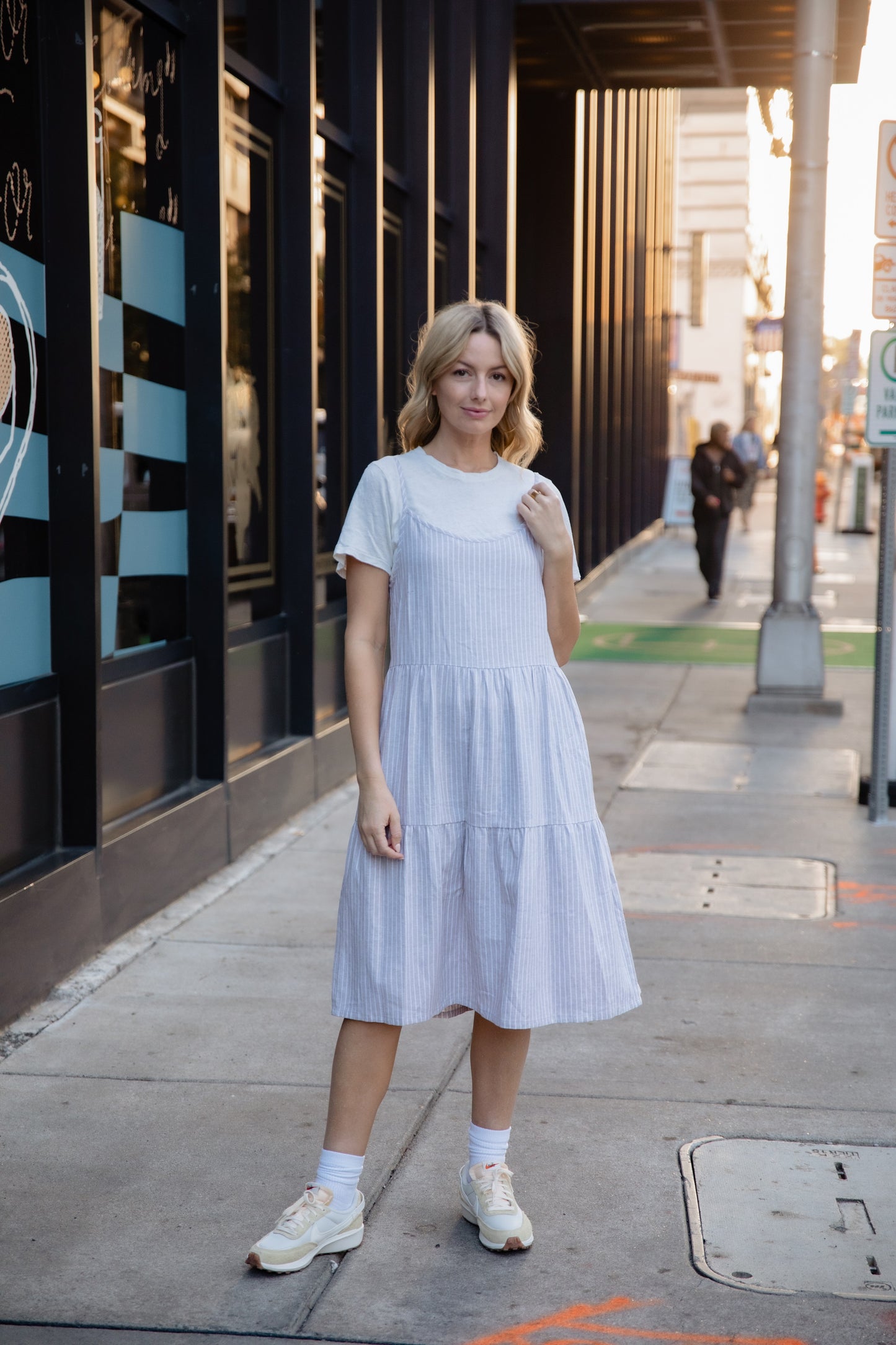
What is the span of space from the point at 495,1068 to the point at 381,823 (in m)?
0.66

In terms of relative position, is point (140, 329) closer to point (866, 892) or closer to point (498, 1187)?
point (866, 892)

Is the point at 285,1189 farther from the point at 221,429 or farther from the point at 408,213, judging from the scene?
the point at 408,213

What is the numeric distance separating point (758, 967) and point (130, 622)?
271cm

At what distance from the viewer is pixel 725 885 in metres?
6.42

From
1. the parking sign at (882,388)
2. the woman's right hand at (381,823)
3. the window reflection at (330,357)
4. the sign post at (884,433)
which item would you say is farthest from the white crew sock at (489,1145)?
the window reflection at (330,357)

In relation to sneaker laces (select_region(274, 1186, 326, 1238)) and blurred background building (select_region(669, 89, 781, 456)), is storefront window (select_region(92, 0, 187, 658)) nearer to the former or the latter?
sneaker laces (select_region(274, 1186, 326, 1238))

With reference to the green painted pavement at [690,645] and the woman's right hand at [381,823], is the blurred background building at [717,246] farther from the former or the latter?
the woman's right hand at [381,823]

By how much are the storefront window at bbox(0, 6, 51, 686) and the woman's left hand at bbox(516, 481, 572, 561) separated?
2.22 m

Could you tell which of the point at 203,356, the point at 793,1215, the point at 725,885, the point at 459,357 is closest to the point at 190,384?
the point at 203,356

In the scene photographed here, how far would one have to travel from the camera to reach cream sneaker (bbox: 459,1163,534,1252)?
3.27 meters

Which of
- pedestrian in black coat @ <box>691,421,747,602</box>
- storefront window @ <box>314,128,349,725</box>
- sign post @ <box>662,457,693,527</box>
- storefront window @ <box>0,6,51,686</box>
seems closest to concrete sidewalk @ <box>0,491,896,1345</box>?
storefront window @ <box>0,6,51,686</box>

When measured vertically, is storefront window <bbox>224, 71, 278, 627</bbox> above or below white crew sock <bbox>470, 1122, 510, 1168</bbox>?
above

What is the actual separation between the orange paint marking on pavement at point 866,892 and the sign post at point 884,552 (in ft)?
4.03

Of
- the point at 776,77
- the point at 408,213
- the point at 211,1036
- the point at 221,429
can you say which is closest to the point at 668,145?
the point at 776,77
